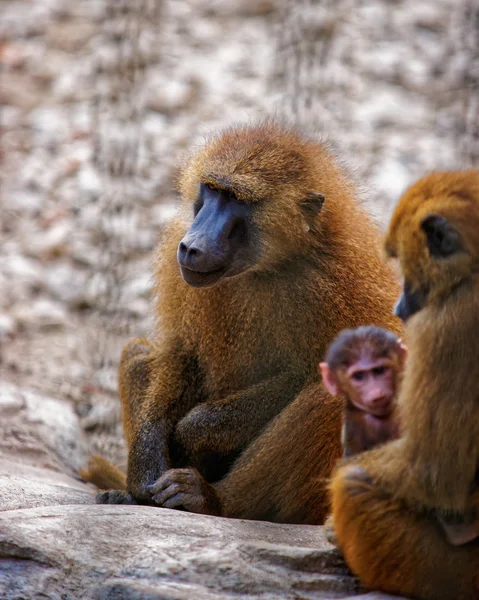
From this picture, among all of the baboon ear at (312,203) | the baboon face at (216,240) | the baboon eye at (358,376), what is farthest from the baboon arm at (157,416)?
the baboon eye at (358,376)

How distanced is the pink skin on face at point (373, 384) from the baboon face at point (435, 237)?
436mm

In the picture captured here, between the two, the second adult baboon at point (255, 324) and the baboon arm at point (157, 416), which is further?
the baboon arm at point (157, 416)

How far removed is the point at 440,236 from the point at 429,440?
0.60 metres

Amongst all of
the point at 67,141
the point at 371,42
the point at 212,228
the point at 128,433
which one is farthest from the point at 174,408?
the point at 371,42

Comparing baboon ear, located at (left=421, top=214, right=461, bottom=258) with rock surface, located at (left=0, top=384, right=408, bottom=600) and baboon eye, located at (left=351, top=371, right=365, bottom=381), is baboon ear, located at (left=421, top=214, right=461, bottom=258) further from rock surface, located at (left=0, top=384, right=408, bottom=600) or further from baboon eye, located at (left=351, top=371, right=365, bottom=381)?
rock surface, located at (left=0, top=384, right=408, bottom=600)

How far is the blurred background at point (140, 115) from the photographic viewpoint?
6.84 meters

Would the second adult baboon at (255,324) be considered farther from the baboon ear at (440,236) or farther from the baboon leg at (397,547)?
the baboon ear at (440,236)

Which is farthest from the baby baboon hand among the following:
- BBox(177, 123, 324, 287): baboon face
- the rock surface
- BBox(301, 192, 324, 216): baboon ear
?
BBox(301, 192, 324, 216): baboon ear

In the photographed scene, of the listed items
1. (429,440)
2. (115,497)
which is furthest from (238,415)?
(429,440)

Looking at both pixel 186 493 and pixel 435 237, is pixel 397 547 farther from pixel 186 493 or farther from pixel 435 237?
pixel 186 493

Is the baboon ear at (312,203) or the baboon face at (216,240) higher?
the baboon ear at (312,203)

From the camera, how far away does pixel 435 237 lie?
3010 mm

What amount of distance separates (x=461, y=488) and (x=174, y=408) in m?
1.84

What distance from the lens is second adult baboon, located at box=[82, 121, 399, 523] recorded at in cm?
403
